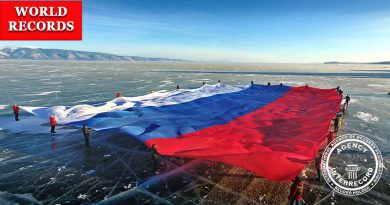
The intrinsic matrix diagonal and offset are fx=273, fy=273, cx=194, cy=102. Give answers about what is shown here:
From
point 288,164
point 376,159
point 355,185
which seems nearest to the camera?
point 288,164

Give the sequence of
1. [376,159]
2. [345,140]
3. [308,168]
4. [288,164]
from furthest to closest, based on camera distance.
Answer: [345,140], [376,159], [308,168], [288,164]

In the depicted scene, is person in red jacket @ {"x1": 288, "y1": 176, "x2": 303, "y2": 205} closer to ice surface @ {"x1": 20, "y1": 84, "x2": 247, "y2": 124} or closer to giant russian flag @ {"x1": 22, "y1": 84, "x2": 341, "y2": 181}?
giant russian flag @ {"x1": 22, "y1": 84, "x2": 341, "y2": 181}

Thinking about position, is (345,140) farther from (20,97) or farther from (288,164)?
(20,97)

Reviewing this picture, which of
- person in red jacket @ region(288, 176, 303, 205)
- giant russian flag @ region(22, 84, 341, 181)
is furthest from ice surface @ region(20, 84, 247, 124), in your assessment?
person in red jacket @ region(288, 176, 303, 205)

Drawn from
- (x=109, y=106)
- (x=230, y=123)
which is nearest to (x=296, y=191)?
(x=230, y=123)

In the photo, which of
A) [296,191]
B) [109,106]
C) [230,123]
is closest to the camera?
[296,191]

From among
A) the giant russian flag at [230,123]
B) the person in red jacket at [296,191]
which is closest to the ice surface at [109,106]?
the giant russian flag at [230,123]

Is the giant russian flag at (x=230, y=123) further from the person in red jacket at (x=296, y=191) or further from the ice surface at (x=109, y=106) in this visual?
the person in red jacket at (x=296, y=191)

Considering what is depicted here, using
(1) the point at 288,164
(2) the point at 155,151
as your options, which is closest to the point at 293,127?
(1) the point at 288,164

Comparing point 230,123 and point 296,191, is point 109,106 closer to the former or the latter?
point 230,123
